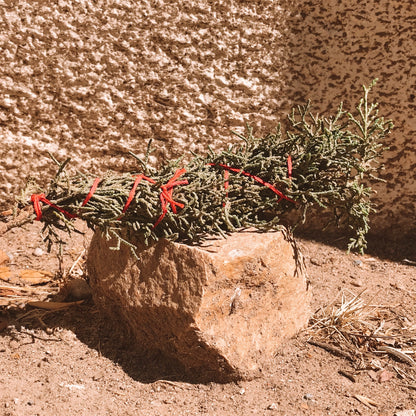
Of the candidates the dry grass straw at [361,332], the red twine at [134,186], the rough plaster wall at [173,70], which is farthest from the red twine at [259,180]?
the rough plaster wall at [173,70]

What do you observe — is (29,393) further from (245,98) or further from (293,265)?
(245,98)

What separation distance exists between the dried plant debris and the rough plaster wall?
2.09 feet

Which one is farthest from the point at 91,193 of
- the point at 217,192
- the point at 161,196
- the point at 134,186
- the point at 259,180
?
the point at 259,180

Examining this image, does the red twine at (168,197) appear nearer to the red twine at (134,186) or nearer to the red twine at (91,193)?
the red twine at (134,186)

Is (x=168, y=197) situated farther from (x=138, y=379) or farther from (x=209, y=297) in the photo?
(x=138, y=379)

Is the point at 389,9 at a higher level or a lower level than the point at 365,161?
higher

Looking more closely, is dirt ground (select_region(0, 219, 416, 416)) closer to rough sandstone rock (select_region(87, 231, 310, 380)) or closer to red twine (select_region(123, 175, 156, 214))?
rough sandstone rock (select_region(87, 231, 310, 380))

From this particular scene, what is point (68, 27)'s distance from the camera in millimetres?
3287

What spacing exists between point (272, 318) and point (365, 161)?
89 cm

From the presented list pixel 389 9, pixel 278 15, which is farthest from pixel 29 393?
pixel 389 9

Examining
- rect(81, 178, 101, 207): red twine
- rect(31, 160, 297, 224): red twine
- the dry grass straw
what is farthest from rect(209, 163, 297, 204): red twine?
the dry grass straw

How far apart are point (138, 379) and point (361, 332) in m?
1.15

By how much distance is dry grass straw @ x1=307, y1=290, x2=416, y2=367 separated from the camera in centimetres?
292

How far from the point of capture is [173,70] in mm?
3426
